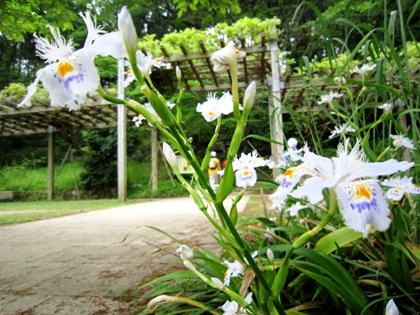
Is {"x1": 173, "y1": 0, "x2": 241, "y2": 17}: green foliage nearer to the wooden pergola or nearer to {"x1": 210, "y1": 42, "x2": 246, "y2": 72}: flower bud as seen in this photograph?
the wooden pergola

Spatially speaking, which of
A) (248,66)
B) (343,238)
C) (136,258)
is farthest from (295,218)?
(248,66)

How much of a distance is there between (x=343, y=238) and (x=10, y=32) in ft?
12.1

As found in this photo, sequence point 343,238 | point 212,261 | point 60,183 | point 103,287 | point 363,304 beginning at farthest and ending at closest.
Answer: point 60,183 → point 103,287 → point 212,261 → point 363,304 → point 343,238

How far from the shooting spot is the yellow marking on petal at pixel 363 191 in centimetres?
46

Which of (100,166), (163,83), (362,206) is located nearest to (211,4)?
(362,206)

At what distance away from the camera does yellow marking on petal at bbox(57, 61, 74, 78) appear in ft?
1.54

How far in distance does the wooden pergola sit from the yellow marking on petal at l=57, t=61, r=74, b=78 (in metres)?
3.94

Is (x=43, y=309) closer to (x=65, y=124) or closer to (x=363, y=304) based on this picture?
(x=363, y=304)

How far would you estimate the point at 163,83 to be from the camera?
7.70 metres

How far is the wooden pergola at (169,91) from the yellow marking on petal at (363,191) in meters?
3.85

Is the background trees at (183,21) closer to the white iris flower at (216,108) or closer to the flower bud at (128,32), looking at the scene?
the white iris flower at (216,108)

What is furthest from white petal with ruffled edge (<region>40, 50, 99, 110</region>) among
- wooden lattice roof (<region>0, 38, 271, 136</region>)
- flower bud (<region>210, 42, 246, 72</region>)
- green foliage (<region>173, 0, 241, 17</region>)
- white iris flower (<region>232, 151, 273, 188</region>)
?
wooden lattice roof (<region>0, 38, 271, 136</region>)

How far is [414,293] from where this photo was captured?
2.55ft

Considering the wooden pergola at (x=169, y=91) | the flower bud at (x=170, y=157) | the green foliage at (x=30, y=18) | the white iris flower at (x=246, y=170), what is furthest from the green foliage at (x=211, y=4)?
the flower bud at (x=170, y=157)
